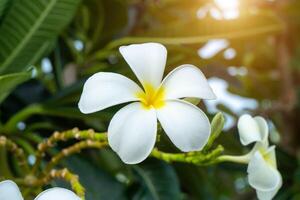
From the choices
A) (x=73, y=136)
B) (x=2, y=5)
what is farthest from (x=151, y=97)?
(x=2, y=5)

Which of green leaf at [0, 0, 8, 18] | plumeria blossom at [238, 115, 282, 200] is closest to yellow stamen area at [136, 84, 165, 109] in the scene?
plumeria blossom at [238, 115, 282, 200]

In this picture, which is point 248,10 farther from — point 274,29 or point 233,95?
point 233,95

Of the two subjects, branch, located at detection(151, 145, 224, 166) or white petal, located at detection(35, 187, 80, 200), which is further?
branch, located at detection(151, 145, 224, 166)

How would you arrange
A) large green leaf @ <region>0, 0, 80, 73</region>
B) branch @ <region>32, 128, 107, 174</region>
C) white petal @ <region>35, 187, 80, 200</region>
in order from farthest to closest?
1. large green leaf @ <region>0, 0, 80, 73</region>
2. branch @ <region>32, 128, 107, 174</region>
3. white petal @ <region>35, 187, 80, 200</region>

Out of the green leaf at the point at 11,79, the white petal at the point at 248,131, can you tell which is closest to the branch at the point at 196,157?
the white petal at the point at 248,131

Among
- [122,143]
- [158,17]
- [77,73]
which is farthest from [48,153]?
[158,17]

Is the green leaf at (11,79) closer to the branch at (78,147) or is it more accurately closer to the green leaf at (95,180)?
the branch at (78,147)

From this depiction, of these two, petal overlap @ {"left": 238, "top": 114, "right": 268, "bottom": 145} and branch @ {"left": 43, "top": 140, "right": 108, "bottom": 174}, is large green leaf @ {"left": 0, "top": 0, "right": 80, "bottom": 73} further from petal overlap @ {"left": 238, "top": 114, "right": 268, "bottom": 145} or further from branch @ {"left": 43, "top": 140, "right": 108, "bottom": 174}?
petal overlap @ {"left": 238, "top": 114, "right": 268, "bottom": 145}

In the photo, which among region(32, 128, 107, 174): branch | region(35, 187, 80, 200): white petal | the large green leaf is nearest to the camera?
region(35, 187, 80, 200): white petal
